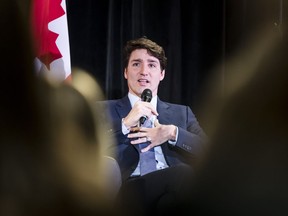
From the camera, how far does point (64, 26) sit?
2.12 m

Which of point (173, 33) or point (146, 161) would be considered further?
point (173, 33)

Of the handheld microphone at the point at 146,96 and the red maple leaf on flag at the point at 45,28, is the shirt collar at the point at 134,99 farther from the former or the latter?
the red maple leaf on flag at the point at 45,28

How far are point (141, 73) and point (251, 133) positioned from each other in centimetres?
59

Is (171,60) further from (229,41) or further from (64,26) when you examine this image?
(64,26)

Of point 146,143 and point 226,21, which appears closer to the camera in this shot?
point 146,143

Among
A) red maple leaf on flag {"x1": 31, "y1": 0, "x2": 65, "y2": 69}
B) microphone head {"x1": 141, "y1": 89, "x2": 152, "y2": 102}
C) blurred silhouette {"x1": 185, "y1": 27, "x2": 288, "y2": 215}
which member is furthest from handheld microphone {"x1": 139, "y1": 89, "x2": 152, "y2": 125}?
red maple leaf on flag {"x1": 31, "y1": 0, "x2": 65, "y2": 69}

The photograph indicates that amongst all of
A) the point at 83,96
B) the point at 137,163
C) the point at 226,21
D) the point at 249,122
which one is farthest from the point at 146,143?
the point at 226,21

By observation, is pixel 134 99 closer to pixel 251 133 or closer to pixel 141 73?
pixel 141 73

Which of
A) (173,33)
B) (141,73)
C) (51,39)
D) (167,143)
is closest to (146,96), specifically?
(141,73)

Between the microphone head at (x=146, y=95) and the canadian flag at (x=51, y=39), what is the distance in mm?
342

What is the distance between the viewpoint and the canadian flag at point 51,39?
2080mm

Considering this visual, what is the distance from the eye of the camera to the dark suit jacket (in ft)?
6.97

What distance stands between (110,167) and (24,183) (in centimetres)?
40

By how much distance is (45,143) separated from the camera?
217 cm
